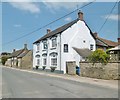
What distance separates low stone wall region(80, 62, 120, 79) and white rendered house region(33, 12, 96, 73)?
8.22 m

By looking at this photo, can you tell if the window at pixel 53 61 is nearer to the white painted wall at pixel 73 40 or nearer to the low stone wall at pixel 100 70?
the white painted wall at pixel 73 40

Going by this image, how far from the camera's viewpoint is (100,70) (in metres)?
23.1

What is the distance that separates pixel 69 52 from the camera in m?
35.4

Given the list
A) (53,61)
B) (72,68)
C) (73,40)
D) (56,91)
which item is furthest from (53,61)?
(56,91)

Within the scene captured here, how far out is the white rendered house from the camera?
115ft

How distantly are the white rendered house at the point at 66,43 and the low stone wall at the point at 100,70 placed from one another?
27.0 feet

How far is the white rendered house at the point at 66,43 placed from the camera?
35.1 meters

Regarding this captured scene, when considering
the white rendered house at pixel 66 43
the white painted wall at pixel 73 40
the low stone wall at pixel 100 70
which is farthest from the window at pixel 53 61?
the low stone wall at pixel 100 70

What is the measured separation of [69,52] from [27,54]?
26.8 meters

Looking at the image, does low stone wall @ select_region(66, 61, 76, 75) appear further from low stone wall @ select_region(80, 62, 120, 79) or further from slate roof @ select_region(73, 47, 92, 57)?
slate roof @ select_region(73, 47, 92, 57)

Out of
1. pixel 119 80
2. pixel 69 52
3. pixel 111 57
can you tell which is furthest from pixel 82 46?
pixel 119 80

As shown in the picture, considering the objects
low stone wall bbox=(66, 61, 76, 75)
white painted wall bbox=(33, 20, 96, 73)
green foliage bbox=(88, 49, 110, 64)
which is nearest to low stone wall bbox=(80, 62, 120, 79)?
green foliage bbox=(88, 49, 110, 64)

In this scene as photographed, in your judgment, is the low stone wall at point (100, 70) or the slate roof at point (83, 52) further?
the slate roof at point (83, 52)

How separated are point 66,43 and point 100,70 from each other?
13.2m
